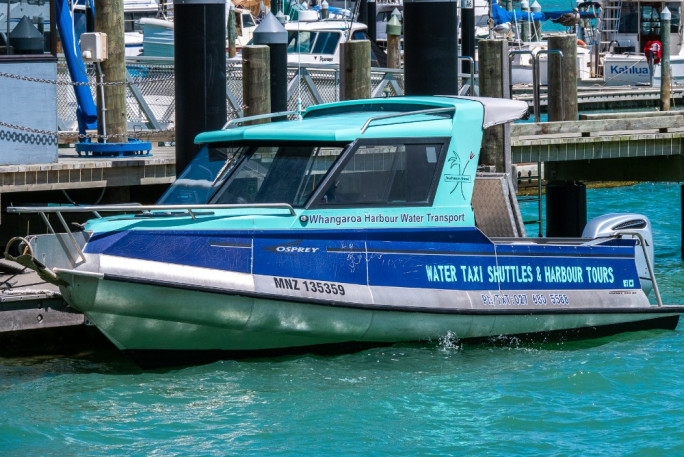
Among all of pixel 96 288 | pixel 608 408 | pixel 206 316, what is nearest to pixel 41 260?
pixel 96 288

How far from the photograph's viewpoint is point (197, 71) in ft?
39.9

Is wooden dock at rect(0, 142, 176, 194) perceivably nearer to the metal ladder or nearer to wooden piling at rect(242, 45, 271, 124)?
wooden piling at rect(242, 45, 271, 124)

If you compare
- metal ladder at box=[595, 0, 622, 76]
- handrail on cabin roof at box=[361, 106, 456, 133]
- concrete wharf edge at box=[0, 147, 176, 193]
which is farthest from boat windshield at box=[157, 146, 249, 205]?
metal ladder at box=[595, 0, 622, 76]

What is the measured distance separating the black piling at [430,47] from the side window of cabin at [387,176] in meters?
2.53

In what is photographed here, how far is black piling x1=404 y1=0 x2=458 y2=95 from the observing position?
13.1m

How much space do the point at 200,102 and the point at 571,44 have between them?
624 cm

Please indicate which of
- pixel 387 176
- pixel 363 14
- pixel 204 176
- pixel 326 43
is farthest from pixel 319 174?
pixel 363 14

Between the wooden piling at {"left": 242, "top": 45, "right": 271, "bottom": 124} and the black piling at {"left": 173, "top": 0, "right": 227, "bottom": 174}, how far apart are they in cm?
155

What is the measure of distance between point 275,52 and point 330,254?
593 centimetres

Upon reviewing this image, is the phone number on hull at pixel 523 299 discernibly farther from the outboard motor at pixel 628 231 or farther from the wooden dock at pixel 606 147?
the wooden dock at pixel 606 147

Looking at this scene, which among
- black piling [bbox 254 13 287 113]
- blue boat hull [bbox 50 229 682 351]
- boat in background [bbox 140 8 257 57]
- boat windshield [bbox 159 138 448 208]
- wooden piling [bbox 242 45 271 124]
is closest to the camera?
blue boat hull [bbox 50 229 682 351]

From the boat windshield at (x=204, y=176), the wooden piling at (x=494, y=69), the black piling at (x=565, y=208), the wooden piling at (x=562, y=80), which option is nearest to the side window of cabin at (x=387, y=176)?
the boat windshield at (x=204, y=176)

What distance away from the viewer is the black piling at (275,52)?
51.4 ft

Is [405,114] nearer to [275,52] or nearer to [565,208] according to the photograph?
[275,52]
